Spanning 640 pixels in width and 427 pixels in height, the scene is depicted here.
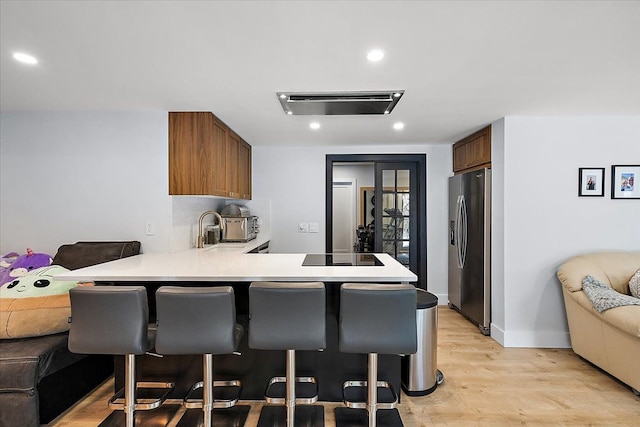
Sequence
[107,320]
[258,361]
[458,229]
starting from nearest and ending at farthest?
[107,320], [258,361], [458,229]

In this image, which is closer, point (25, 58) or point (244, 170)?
point (25, 58)

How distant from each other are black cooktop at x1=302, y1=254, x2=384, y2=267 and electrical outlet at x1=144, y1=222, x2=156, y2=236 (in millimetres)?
1457

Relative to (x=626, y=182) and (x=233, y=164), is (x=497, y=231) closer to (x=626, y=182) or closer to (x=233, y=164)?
(x=626, y=182)

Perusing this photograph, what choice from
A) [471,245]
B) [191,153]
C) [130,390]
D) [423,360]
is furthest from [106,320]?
[471,245]

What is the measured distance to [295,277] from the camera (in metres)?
1.95

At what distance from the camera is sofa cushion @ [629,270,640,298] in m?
2.71

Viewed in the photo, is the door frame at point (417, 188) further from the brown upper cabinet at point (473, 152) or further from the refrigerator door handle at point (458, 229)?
the refrigerator door handle at point (458, 229)

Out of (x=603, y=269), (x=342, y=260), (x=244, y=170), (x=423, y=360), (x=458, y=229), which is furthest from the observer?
(x=244, y=170)

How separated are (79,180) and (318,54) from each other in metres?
2.49

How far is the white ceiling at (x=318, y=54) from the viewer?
151cm

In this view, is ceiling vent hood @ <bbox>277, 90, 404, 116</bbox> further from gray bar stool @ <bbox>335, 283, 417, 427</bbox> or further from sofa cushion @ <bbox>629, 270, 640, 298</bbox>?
sofa cushion @ <bbox>629, 270, 640, 298</bbox>

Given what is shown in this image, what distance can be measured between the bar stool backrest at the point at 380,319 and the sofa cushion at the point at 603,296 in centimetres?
181

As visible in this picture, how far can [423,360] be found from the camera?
2387mm

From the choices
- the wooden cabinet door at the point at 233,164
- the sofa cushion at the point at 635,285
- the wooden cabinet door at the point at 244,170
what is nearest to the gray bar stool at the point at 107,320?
the wooden cabinet door at the point at 233,164
